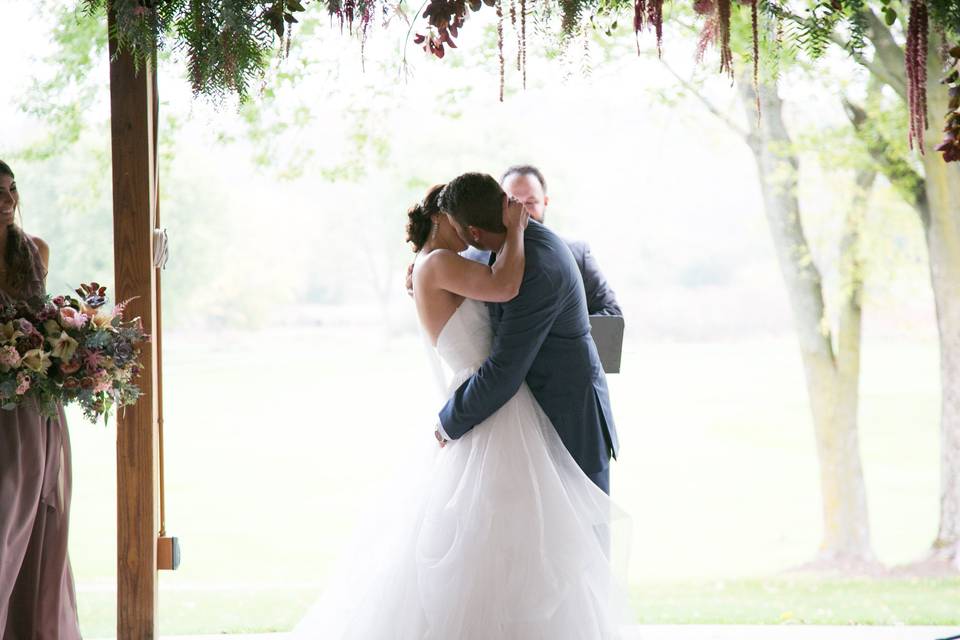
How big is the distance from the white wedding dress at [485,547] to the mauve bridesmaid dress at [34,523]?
74 cm

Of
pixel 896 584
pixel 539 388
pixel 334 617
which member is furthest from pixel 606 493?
pixel 896 584

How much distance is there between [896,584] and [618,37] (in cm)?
405

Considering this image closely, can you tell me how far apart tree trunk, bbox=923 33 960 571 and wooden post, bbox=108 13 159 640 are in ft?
12.8

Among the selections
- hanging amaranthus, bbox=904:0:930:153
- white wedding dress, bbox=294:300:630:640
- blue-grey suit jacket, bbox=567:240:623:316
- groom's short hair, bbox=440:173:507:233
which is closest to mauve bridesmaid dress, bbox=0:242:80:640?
white wedding dress, bbox=294:300:630:640

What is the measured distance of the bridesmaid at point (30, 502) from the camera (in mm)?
2863

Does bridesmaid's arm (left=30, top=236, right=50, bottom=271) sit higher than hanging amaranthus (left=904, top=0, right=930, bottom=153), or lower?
lower

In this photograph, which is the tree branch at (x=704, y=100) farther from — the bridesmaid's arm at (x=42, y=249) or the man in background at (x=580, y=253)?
the bridesmaid's arm at (x=42, y=249)

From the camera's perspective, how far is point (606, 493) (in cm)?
293

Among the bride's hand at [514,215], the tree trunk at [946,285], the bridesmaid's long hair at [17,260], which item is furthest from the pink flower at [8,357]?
the tree trunk at [946,285]

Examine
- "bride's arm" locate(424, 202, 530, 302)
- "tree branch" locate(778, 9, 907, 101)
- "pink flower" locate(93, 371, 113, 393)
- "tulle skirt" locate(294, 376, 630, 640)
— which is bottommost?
"tulle skirt" locate(294, 376, 630, 640)

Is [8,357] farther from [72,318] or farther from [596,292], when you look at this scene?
[596,292]

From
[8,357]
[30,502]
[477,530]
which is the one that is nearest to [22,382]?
[8,357]

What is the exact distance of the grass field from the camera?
11906 millimetres

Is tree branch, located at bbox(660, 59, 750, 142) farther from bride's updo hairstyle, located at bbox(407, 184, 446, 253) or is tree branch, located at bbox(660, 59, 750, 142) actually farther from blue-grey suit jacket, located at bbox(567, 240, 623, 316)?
bride's updo hairstyle, located at bbox(407, 184, 446, 253)
